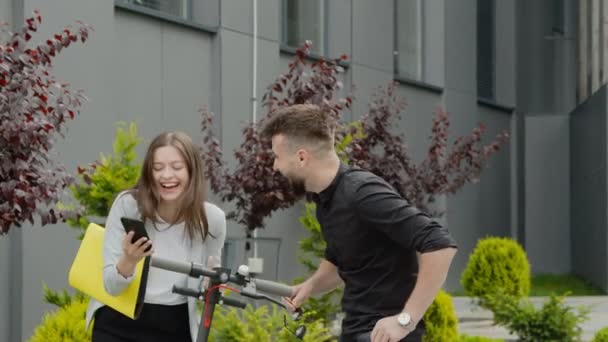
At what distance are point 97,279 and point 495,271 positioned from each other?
1282 centimetres

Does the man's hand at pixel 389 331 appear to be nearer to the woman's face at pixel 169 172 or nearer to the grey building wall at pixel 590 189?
the woman's face at pixel 169 172

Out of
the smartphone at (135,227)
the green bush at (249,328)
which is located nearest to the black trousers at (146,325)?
the smartphone at (135,227)

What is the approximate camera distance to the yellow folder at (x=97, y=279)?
4.66 metres

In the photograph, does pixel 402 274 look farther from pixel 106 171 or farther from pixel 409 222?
A: pixel 106 171

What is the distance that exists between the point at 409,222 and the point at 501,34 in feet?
80.7

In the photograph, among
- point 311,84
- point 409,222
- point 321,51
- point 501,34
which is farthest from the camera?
point 501,34

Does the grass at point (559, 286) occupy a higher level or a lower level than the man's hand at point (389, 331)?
lower

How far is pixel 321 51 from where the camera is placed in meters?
18.6

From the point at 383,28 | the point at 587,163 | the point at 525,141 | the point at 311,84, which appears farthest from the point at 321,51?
the point at 525,141

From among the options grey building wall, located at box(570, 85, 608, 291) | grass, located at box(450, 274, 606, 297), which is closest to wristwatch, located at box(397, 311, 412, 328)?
grass, located at box(450, 274, 606, 297)

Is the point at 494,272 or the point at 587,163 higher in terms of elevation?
the point at 587,163

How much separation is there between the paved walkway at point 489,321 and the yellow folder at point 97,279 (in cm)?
881

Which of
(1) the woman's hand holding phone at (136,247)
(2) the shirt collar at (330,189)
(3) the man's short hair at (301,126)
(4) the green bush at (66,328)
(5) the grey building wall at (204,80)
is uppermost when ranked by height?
(5) the grey building wall at (204,80)

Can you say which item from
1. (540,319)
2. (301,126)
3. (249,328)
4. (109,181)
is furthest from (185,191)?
(540,319)
